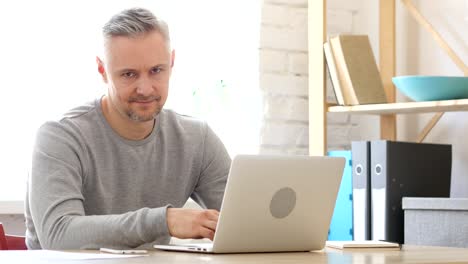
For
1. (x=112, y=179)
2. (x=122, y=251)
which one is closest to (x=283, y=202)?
(x=122, y=251)

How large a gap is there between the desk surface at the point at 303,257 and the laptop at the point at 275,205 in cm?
3

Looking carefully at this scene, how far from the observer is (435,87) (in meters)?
2.78

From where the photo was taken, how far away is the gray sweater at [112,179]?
1.85m

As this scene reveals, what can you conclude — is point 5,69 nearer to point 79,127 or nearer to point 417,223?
point 79,127

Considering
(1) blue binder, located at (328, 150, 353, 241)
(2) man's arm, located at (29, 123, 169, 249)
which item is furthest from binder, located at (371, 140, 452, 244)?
(2) man's arm, located at (29, 123, 169, 249)

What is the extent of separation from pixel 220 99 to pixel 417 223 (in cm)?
101

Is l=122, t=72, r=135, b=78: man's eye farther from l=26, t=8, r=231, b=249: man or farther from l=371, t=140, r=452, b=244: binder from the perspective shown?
l=371, t=140, r=452, b=244: binder

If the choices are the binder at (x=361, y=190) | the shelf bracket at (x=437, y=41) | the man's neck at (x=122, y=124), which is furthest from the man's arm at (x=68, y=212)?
the shelf bracket at (x=437, y=41)

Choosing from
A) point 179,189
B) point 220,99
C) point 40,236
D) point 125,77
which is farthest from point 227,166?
point 220,99

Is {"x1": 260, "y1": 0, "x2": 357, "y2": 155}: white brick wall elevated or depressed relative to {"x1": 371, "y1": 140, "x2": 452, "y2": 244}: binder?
elevated

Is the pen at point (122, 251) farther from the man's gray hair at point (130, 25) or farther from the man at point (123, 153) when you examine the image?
the man's gray hair at point (130, 25)

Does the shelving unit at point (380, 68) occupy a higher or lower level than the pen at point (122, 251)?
higher

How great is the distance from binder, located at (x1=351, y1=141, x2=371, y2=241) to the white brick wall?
1.43 feet

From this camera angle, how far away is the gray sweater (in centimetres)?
185
